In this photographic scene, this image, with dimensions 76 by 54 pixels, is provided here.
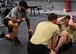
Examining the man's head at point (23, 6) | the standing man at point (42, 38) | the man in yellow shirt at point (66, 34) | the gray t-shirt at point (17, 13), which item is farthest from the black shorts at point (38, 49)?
the gray t-shirt at point (17, 13)

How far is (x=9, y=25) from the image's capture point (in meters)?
5.51

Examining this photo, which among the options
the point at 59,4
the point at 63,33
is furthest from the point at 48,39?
the point at 59,4

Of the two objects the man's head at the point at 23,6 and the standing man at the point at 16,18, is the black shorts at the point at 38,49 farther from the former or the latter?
the standing man at the point at 16,18

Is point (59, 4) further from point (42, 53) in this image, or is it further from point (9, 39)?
point (42, 53)

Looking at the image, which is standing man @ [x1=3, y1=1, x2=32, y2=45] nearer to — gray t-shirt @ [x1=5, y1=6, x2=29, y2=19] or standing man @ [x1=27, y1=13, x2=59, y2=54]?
gray t-shirt @ [x1=5, y1=6, x2=29, y2=19]

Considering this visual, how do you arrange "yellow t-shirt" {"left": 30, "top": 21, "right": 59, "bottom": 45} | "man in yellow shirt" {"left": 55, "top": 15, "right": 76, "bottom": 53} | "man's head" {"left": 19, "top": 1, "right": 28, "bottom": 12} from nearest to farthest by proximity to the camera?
"yellow t-shirt" {"left": 30, "top": 21, "right": 59, "bottom": 45} → "man in yellow shirt" {"left": 55, "top": 15, "right": 76, "bottom": 53} → "man's head" {"left": 19, "top": 1, "right": 28, "bottom": 12}

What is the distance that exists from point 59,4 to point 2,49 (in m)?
8.52

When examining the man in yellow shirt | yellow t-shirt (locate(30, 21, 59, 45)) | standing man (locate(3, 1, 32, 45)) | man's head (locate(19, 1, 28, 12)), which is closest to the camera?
yellow t-shirt (locate(30, 21, 59, 45))

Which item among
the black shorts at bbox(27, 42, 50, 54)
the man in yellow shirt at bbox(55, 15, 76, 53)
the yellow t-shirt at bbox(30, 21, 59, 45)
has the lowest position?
the man in yellow shirt at bbox(55, 15, 76, 53)

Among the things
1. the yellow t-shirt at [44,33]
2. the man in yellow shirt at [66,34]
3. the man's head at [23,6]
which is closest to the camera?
the yellow t-shirt at [44,33]

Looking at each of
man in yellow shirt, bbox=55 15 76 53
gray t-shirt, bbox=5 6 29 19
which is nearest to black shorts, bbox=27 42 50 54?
man in yellow shirt, bbox=55 15 76 53

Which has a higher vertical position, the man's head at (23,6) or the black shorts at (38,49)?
the man's head at (23,6)

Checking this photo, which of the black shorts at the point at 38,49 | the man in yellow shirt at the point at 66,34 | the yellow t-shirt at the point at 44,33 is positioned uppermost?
the yellow t-shirt at the point at 44,33

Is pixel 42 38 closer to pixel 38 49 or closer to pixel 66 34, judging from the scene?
pixel 38 49
